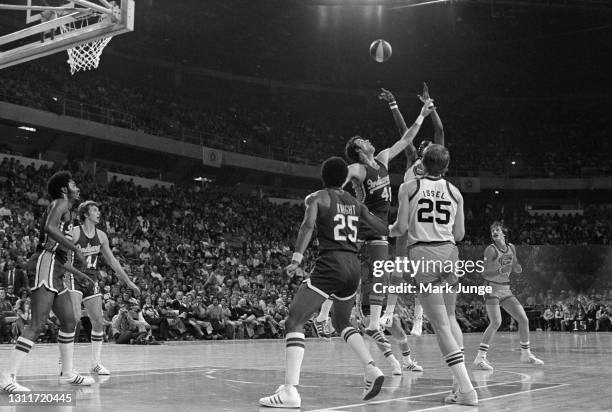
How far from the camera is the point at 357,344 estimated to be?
7465 mm

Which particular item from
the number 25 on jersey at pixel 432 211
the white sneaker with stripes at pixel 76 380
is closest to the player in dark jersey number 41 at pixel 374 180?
the number 25 on jersey at pixel 432 211

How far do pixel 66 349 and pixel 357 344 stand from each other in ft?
12.7

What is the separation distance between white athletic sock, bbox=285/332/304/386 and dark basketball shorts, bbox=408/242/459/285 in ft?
4.59

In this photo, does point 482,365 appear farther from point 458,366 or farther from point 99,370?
point 99,370

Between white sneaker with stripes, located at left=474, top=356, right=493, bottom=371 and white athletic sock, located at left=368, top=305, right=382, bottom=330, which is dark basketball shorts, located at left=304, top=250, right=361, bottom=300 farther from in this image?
white sneaker with stripes, located at left=474, top=356, right=493, bottom=371

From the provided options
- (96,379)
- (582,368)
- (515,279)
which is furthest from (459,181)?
(96,379)

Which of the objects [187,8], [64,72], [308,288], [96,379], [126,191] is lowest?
[96,379]

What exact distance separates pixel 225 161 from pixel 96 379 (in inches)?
1242

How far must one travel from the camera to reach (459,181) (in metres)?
45.9

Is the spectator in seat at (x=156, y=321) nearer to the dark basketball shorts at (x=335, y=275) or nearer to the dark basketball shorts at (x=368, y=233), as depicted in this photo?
the dark basketball shorts at (x=368, y=233)

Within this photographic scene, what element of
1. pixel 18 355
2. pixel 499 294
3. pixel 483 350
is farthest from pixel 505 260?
pixel 18 355

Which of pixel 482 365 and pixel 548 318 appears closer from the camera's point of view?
pixel 482 365

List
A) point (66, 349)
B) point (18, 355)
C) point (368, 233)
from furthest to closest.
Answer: point (368, 233)
point (66, 349)
point (18, 355)

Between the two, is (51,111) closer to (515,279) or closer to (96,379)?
(515,279)
